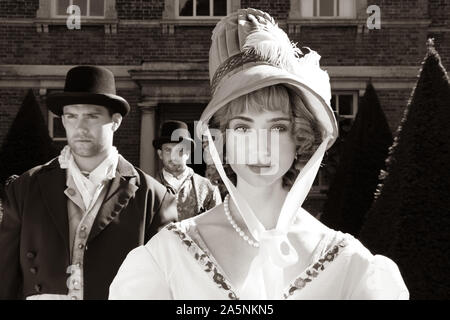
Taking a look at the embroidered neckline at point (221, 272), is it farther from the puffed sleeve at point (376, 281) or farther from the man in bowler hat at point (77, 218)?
the man in bowler hat at point (77, 218)

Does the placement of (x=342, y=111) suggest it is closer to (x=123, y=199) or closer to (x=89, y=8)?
(x=89, y=8)

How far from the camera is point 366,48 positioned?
12492mm

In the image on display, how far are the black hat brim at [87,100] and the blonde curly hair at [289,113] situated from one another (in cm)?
130

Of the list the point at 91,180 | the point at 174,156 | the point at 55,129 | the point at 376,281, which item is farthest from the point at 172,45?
the point at 376,281

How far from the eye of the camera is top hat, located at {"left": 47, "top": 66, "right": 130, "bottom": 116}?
11.1ft

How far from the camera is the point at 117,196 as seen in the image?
3.36 meters

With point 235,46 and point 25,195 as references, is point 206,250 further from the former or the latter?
point 25,195

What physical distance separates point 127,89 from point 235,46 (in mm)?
10354

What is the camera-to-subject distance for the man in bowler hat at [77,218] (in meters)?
3.28

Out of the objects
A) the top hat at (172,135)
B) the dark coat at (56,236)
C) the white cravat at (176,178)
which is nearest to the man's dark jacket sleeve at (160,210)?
the dark coat at (56,236)

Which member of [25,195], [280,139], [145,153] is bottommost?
[145,153]

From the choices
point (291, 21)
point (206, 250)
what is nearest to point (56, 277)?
point (206, 250)

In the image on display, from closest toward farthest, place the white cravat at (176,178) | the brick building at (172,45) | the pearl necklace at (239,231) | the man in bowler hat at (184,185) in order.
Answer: the pearl necklace at (239,231) → the man in bowler hat at (184,185) → the white cravat at (176,178) → the brick building at (172,45)

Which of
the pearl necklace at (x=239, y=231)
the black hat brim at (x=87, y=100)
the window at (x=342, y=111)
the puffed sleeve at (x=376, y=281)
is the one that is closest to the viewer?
the puffed sleeve at (x=376, y=281)
